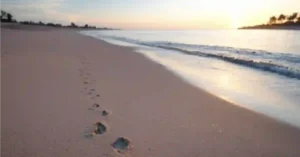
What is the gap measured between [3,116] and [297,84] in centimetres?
740

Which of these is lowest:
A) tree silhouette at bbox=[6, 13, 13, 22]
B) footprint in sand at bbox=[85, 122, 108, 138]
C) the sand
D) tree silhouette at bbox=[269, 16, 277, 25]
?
the sand

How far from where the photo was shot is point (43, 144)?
2.59 meters

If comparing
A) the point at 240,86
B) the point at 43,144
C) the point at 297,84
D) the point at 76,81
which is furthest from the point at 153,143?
the point at 297,84

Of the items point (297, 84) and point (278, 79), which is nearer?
point (297, 84)

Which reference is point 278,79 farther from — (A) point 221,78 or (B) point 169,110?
(B) point 169,110

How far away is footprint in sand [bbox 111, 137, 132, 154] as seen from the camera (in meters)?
2.60

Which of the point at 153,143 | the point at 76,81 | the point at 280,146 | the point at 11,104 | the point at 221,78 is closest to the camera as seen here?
the point at 153,143

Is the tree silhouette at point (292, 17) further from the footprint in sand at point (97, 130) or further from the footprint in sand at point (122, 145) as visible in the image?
the footprint in sand at point (122, 145)

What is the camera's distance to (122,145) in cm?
270

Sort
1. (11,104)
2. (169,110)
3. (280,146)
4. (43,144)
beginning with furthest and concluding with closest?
(169,110) → (11,104) → (280,146) → (43,144)

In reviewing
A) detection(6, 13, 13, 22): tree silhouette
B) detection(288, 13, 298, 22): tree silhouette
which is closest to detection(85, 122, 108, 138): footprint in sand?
detection(6, 13, 13, 22): tree silhouette

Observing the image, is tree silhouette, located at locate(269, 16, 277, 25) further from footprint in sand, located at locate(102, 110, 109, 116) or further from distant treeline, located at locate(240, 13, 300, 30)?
footprint in sand, located at locate(102, 110, 109, 116)

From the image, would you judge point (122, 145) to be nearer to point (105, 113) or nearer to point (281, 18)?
point (105, 113)

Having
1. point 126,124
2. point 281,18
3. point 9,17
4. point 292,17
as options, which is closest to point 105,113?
point 126,124
